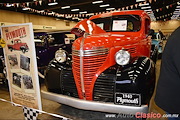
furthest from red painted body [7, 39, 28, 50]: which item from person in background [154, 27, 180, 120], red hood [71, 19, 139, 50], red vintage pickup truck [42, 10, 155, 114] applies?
person in background [154, 27, 180, 120]

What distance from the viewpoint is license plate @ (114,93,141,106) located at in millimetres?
2088

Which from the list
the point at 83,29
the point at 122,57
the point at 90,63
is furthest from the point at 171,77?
the point at 83,29

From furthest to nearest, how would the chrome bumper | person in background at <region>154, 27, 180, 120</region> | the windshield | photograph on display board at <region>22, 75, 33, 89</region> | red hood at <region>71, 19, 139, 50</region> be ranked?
Answer: the windshield < photograph on display board at <region>22, 75, 33, 89</region> < red hood at <region>71, 19, 139, 50</region> < the chrome bumper < person in background at <region>154, 27, 180, 120</region>

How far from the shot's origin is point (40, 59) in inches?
195

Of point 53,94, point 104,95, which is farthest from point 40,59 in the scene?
point 104,95

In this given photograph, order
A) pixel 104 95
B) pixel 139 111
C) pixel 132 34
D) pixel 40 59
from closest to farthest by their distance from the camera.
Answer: pixel 139 111 → pixel 104 95 → pixel 132 34 → pixel 40 59

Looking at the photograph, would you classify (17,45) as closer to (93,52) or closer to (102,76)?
(93,52)

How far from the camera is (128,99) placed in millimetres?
2125

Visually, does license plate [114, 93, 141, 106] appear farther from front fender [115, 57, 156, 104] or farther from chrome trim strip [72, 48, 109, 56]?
chrome trim strip [72, 48, 109, 56]

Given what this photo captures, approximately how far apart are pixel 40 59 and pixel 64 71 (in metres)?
2.54

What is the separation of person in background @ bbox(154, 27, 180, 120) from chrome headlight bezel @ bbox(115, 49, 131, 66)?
3.04 feet

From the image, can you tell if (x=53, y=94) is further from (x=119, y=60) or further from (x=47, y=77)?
(x=119, y=60)

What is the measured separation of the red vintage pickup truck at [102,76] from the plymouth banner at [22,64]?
0.87 feet

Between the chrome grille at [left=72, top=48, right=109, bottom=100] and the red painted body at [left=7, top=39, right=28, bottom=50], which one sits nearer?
the chrome grille at [left=72, top=48, right=109, bottom=100]
